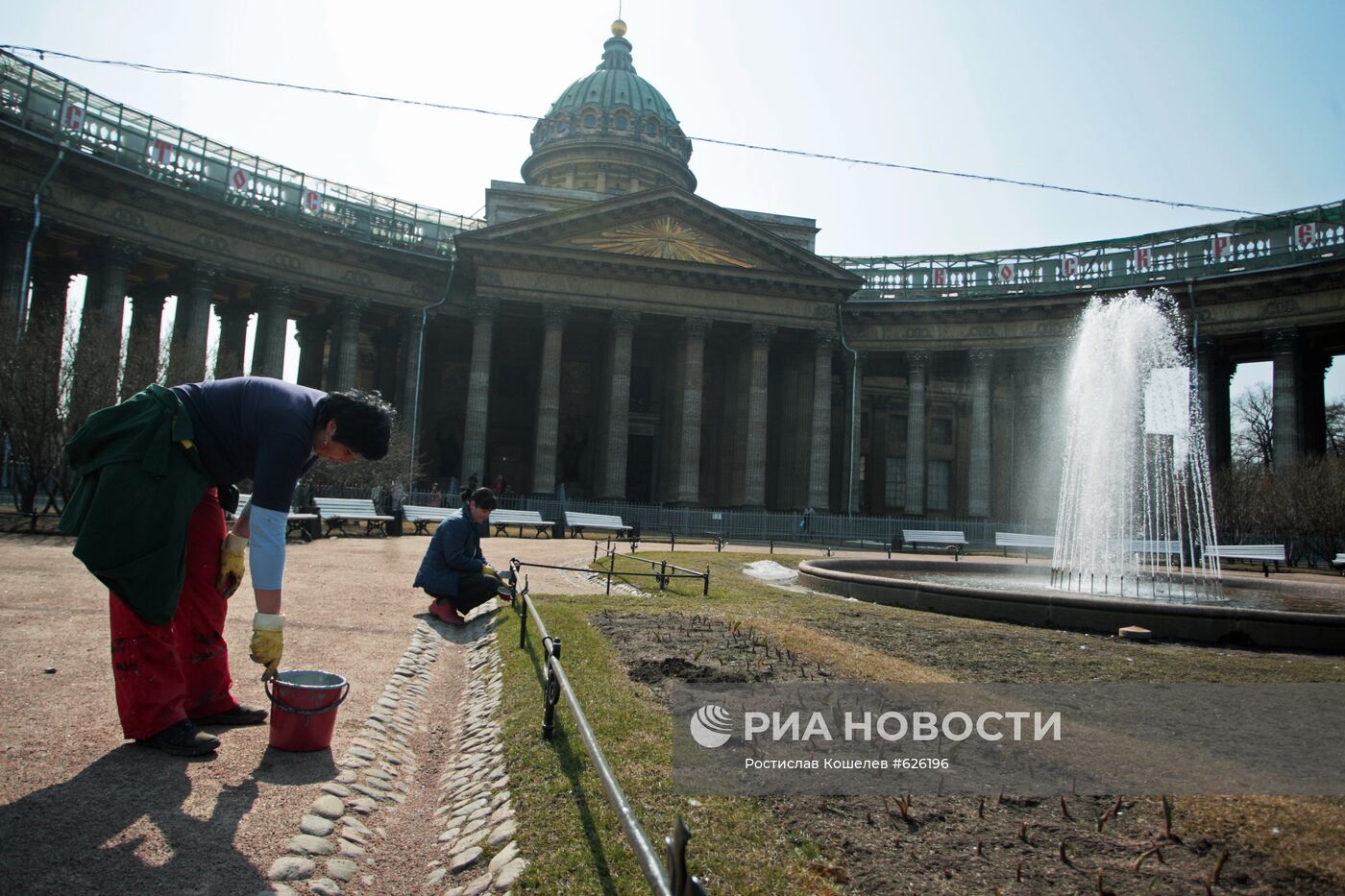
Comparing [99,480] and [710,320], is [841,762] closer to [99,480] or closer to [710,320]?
[99,480]

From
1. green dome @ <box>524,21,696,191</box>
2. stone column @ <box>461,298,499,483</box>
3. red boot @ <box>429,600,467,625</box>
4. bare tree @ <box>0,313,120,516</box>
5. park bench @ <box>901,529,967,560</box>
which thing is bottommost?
red boot @ <box>429,600,467,625</box>

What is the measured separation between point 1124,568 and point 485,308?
27.5 metres

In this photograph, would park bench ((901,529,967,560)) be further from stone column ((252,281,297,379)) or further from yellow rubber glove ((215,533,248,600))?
yellow rubber glove ((215,533,248,600))

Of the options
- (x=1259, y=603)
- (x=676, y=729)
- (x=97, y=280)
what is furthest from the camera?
(x=97, y=280)

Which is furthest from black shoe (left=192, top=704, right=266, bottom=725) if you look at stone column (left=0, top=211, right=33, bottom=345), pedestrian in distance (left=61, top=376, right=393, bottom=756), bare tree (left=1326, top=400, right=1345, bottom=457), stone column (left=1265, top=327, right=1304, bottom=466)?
bare tree (left=1326, top=400, right=1345, bottom=457)

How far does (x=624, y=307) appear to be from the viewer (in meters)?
39.9

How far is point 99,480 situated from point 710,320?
3707cm

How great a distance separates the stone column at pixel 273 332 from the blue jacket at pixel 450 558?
2920 cm

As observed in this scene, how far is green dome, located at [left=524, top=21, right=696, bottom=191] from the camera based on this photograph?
5528cm

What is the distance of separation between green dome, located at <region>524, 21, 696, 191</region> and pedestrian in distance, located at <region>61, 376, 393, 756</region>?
5140 centimetres

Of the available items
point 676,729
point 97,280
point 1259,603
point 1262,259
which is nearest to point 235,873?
point 676,729

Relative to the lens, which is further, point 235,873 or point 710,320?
point 710,320

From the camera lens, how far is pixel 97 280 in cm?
3269

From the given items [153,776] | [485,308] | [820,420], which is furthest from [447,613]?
[820,420]
